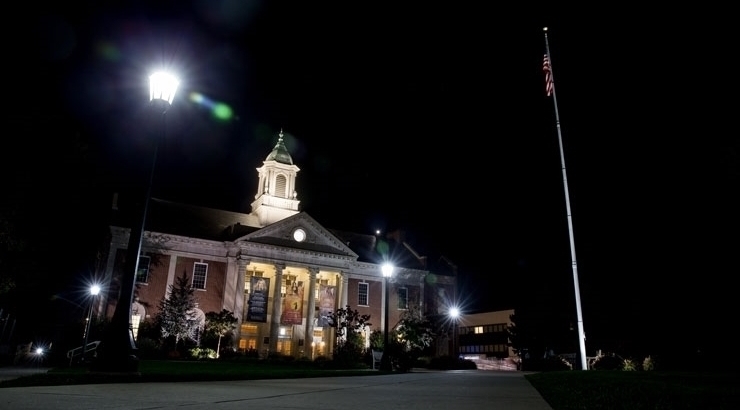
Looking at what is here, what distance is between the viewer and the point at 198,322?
4188 cm

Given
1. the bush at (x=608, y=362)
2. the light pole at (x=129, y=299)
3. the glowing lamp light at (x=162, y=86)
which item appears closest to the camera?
the light pole at (x=129, y=299)

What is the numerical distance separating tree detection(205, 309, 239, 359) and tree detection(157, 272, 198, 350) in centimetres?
125

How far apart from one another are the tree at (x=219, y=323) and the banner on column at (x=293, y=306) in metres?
5.69

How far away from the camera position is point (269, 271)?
1961 inches

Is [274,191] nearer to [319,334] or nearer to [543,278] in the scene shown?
[319,334]

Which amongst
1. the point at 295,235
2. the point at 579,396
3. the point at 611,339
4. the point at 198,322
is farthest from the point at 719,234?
the point at 198,322

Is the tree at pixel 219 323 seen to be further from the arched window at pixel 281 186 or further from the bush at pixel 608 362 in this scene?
the bush at pixel 608 362

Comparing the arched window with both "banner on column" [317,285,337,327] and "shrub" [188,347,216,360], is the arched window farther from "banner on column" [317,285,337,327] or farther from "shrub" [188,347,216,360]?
"shrub" [188,347,216,360]

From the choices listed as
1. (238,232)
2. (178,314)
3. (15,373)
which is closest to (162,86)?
(15,373)

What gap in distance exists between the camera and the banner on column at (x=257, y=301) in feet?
142

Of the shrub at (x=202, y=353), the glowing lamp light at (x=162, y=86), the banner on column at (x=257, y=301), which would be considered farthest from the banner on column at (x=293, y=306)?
the glowing lamp light at (x=162, y=86)

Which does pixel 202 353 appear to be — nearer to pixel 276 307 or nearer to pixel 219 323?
pixel 219 323

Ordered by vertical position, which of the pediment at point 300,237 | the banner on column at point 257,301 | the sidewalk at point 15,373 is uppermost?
the pediment at point 300,237

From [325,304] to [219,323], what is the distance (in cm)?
1001
